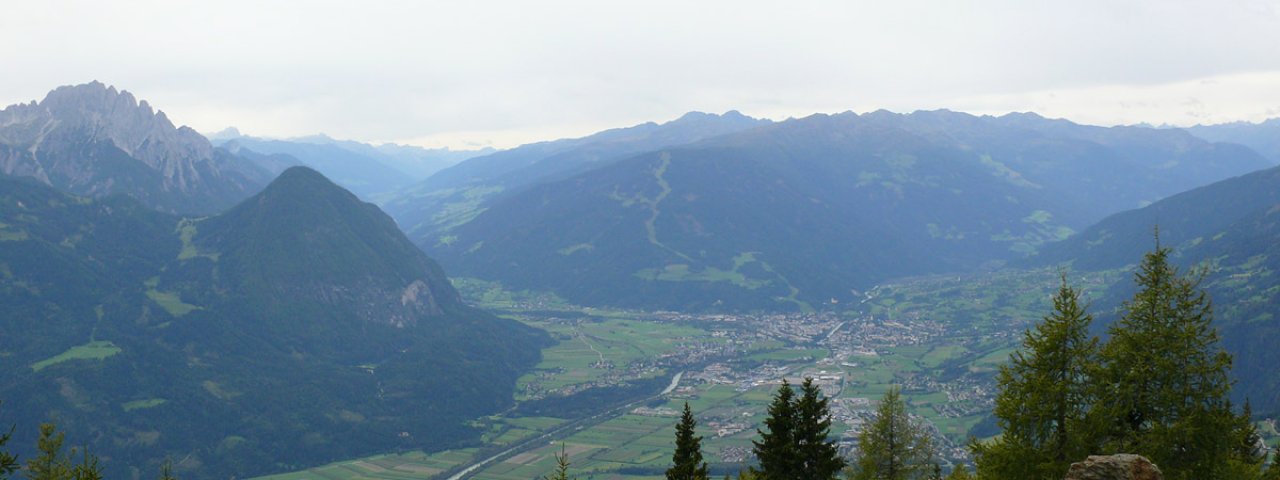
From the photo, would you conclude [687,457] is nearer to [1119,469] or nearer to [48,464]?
[1119,469]

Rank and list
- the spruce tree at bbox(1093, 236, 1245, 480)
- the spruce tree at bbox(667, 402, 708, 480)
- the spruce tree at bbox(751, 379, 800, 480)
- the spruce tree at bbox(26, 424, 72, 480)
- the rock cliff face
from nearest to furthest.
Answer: the rock cliff face < the spruce tree at bbox(1093, 236, 1245, 480) < the spruce tree at bbox(667, 402, 708, 480) < the spruce tree at bbox(751, 379, 800, 480) < the spruce tree at bbox(26, 424, 72, 480)

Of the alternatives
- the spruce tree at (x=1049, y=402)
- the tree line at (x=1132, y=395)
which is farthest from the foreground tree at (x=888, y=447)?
the spruce tree at (x=1049, y=402)

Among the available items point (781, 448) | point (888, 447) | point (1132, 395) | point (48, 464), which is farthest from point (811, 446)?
point (48, 464)

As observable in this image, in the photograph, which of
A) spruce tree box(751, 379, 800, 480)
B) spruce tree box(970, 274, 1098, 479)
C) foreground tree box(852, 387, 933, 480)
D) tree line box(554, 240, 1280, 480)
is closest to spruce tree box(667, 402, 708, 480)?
spruce tree box(751, 379, 800, 480)

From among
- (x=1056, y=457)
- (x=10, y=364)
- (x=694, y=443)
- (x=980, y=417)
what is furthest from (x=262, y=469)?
(x=1056, y=457)

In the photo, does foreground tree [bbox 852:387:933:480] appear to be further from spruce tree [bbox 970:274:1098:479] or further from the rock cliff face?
the rock cliff face

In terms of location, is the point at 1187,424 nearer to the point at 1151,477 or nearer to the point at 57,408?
the point at 1151,477
